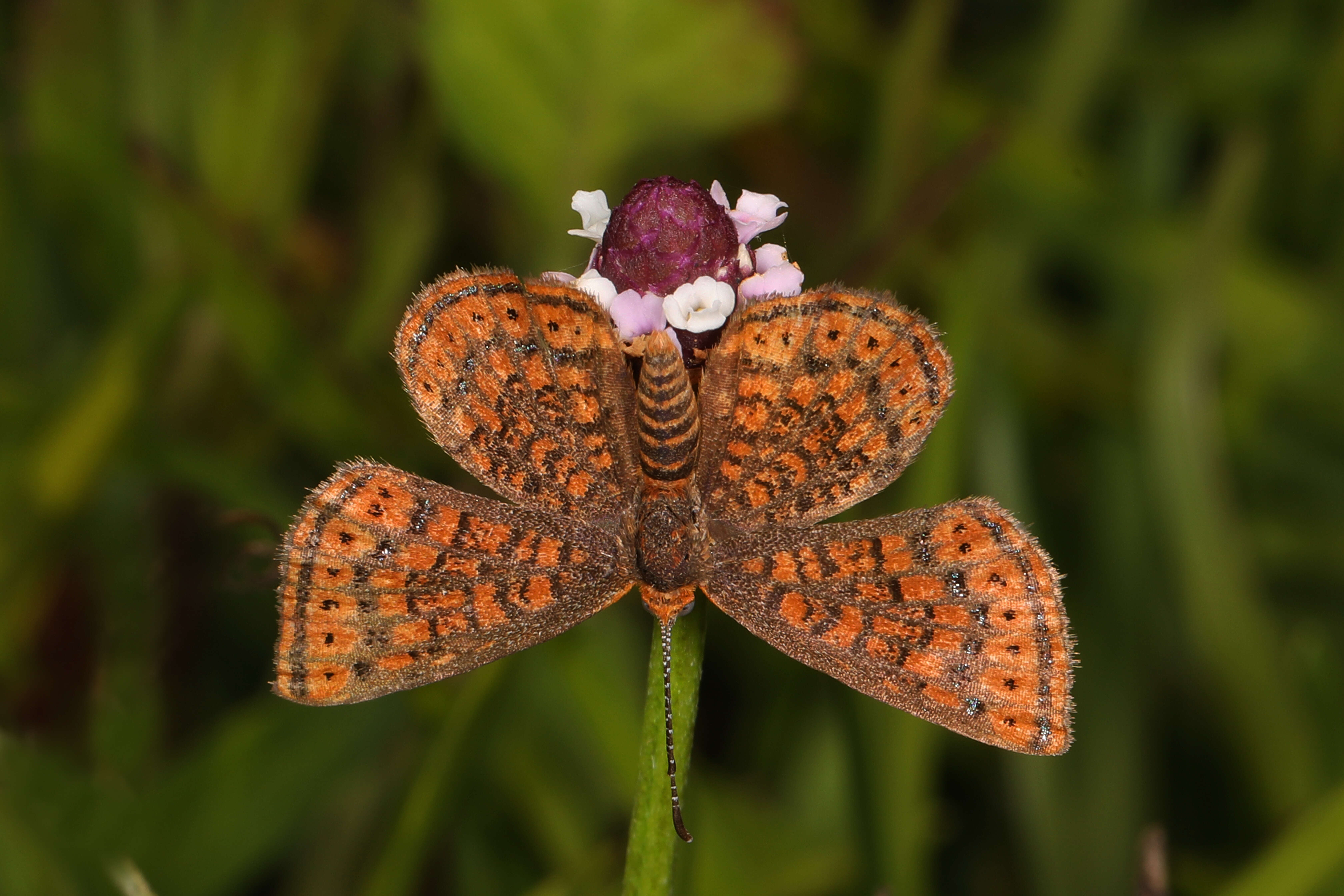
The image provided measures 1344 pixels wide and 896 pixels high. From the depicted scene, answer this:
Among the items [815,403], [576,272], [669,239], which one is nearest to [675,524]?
[815,403]

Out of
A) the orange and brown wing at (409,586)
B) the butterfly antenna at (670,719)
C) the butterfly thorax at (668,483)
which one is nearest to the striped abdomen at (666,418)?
the butterfly thorax at (668,483)

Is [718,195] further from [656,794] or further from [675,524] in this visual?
[656,794]

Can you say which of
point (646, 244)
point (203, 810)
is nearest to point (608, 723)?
point (203, 810)

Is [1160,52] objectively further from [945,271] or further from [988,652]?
[988,652]

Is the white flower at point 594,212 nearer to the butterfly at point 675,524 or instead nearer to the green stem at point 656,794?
the butterfly at point 675,524

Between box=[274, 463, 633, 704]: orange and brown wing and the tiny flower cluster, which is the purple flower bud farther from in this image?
box=[274, 463, 633, 704]: orange and brown wing

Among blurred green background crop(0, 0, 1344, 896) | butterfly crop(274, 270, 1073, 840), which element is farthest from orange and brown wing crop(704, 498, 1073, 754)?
blurred green background crop(0, 0, 1344, 896)
